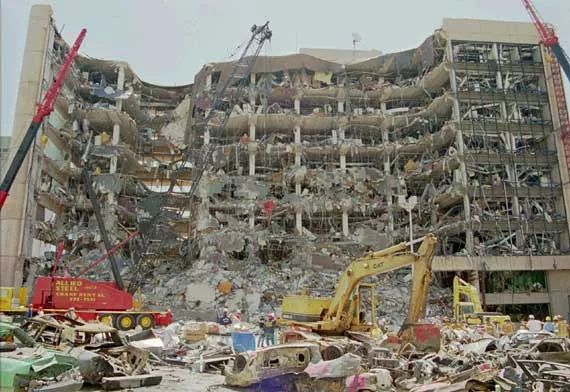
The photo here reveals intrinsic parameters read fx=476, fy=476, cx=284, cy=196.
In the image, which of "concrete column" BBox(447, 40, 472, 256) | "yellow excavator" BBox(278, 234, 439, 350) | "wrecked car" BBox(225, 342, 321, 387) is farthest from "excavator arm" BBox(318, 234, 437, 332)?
"concrete column" BBox(447, 40, 472, 256)

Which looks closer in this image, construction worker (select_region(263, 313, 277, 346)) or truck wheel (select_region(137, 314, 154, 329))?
construction worker (select_region(263, 313, 277, 346))

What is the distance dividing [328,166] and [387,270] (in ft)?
108

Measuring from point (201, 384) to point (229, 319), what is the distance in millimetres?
19228

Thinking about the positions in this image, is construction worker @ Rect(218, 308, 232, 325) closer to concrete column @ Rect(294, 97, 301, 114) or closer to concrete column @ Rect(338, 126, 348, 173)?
concrete column @ Rect(338, 126, 348, 173)

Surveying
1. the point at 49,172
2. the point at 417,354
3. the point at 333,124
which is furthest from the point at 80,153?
the point at 417,354

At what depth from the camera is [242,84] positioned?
5256cm

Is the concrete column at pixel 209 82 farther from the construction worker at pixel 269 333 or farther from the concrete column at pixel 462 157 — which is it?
the construction worker at pixel 269 333

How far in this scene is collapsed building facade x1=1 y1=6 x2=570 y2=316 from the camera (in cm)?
4384

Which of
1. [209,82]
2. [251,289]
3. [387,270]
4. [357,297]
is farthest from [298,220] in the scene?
[387,270]

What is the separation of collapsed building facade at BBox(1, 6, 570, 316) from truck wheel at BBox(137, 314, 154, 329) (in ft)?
54.2

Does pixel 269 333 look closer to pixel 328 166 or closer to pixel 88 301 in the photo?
pixel 88 301

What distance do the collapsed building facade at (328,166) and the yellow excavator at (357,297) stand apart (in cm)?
2243

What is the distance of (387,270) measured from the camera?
1853cm

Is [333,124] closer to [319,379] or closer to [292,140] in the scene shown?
[292,140]
